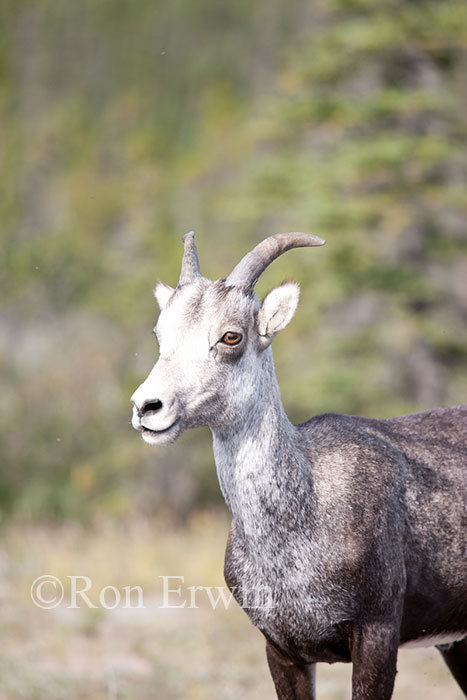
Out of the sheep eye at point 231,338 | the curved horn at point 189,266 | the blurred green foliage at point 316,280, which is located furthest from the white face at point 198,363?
the blurred green foliage at point 316,280

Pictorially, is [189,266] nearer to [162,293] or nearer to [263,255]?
[162,293]

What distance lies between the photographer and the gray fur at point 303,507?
4.13 meters

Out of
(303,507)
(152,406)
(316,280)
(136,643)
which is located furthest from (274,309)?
(316,280)

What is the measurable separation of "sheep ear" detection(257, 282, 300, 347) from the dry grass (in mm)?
4291

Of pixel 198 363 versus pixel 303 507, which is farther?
pixel 303 507

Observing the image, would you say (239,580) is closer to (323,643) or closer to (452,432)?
(323,643)

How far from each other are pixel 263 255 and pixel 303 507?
1.14 meters

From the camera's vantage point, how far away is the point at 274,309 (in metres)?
4.34

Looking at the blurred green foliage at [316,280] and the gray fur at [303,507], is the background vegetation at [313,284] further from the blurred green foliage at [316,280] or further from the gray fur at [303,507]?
the gray fur at [303,507]

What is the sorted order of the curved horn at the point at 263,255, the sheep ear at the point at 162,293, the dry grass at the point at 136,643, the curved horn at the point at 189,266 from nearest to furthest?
the curved horn at the point at 263,255, the curved horn at the point at 189,266, the sheep ear at the point at 162,293, the dry grass at the point at 136,643

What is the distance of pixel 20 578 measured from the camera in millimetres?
10906

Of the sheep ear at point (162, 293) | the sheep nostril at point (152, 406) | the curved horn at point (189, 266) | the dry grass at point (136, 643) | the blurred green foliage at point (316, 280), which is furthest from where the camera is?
the blurred green foliage at point (316, 280)

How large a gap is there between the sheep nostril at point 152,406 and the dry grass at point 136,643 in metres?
4.34

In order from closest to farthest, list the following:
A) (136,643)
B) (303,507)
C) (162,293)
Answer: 1. (303,507)
2. (162,293)
3. (136,643)
